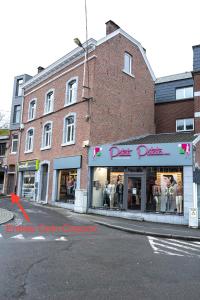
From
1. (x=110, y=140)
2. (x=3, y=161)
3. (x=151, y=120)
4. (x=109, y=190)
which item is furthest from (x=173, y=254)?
(x=3, y=161)

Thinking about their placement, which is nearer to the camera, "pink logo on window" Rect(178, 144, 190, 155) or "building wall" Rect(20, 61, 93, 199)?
"pink logo on window" Rect(178, 144, 190, 155)

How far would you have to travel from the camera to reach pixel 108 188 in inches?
712

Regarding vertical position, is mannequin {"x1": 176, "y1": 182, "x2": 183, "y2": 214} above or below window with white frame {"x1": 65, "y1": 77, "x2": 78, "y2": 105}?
below

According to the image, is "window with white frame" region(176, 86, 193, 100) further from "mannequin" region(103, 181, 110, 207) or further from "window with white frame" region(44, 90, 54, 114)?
"mannequin" region(103, 181, 110, 207)

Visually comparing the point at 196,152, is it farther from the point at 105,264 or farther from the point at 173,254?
the point at 105,264

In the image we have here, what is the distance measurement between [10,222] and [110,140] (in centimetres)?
921

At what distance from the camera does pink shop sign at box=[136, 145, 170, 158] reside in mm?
16180

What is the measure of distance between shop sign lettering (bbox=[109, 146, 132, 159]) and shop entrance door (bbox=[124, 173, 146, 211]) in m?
1.18

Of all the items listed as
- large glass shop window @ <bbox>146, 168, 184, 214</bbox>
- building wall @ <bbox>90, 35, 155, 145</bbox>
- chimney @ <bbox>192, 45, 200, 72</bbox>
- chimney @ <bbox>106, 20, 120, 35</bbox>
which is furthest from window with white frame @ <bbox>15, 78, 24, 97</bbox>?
large glass shop window @ <bbox>146, 168, 184, 214</bbox>

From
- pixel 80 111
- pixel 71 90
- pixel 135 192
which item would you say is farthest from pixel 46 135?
pixel 135 192

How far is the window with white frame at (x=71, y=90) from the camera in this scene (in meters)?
21.0

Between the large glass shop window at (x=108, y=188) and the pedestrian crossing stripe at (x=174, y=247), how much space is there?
22.0 ft

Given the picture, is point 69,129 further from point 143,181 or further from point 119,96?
point 143,181

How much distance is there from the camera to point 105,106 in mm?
20141
